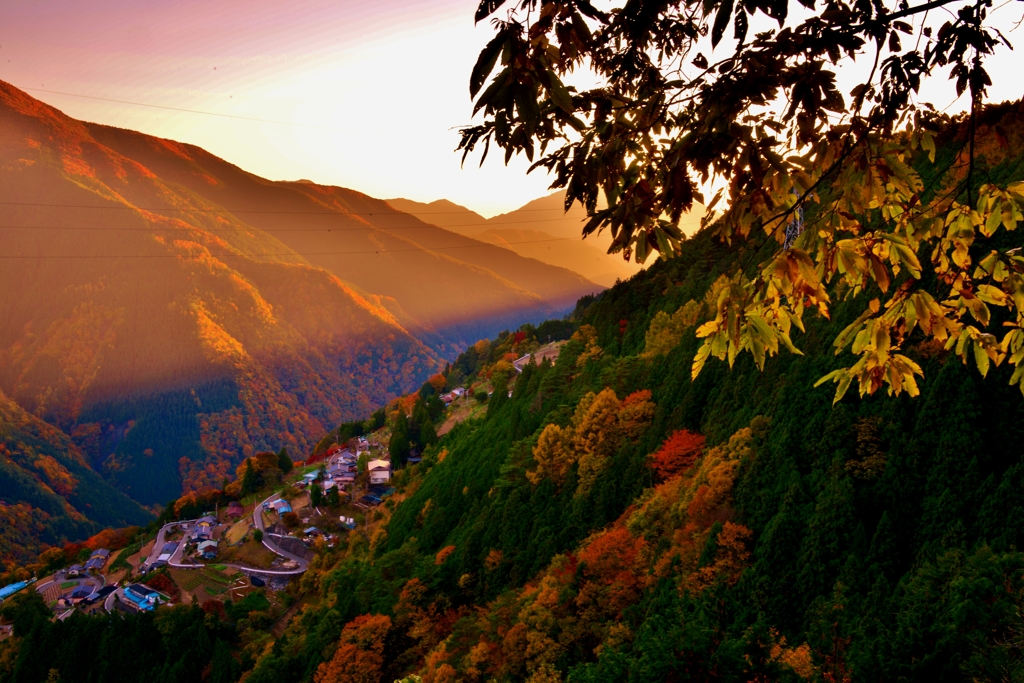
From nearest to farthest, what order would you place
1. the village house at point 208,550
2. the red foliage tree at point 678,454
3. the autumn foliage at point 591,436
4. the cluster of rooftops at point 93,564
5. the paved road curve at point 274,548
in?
the red foliage tree at point 678,454 < the autumn foliage at point 591,436 < the paved road curve at point 274,548 < the village house at point 208,550 < the cluster of rooftops at point 93,564

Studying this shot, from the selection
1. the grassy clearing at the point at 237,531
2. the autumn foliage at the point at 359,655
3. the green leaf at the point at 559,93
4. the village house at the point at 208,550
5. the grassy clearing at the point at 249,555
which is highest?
the green leaf at the point at 559,93

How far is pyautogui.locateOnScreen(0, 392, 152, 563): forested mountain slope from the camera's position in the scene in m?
83.8

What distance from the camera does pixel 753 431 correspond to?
13.2m

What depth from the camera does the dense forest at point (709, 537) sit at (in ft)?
26.1

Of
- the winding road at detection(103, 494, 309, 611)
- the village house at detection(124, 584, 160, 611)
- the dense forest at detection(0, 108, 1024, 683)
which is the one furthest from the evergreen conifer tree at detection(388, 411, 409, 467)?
the dense forest at detection(0, 108, 1024, 683)

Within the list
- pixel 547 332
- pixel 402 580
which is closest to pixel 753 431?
pixel 402 580

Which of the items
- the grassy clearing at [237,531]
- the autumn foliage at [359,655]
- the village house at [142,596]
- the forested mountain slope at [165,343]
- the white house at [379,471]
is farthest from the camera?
the forested mountain slope at [165,343]

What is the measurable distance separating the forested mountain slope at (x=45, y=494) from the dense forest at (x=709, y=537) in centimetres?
8236

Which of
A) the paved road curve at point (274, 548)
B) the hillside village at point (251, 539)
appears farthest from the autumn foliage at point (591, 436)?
the paved road curve at point (274, 548)

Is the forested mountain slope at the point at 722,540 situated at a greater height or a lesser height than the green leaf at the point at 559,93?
lesser

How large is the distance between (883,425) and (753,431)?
2.96m

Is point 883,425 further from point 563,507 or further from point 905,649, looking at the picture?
point 563,507

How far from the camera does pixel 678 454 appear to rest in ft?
50.8

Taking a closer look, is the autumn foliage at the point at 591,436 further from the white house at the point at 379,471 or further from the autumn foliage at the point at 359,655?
the white house at the point at 379,471
